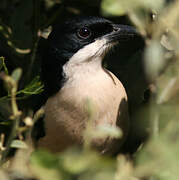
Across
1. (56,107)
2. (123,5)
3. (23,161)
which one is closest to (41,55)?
(56,107)

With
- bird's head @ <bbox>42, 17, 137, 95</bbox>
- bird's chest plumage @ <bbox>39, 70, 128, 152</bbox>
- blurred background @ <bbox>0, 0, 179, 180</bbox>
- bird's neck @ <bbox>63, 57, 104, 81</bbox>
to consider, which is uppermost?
blurred background @ <bbox>0, 0, 179, 180</bbox>

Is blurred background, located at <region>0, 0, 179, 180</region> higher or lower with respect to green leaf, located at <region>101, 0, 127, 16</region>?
lower

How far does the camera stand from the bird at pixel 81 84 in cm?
264

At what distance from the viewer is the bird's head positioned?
2.83 metres

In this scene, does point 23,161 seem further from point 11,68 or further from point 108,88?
point 11,68

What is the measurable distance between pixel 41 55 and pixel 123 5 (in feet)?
7.26

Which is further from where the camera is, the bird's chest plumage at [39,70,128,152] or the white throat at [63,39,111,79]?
the white throat at [63,39,111,79]

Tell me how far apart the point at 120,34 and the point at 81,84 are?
0.41 meters

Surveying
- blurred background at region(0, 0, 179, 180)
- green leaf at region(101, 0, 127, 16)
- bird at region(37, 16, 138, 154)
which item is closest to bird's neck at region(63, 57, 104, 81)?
bird at region(37, 16, 138, 154)

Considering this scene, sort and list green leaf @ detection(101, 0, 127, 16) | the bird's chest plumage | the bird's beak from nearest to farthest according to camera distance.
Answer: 1. green leaf @ detection(101, 0, 127, 16)
2. the bird's chest plumage
3. the bird's beak

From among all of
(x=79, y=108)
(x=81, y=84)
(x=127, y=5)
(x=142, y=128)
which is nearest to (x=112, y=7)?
(x=127, y=5)

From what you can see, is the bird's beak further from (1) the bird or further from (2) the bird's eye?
(2) the bird's eye

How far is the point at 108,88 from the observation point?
9.04 ft

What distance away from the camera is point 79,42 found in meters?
2.88
